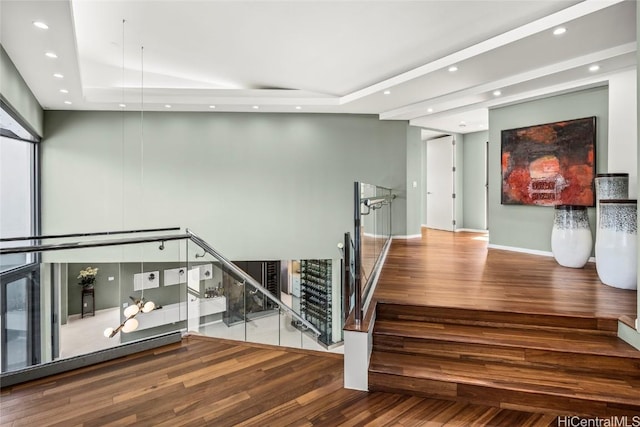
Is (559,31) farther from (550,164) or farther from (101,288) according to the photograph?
(101,288)

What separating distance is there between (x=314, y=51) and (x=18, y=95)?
4099mm

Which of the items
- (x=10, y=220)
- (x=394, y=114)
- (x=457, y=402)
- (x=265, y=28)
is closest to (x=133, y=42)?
(x=265, y=28)

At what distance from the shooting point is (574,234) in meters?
4.32

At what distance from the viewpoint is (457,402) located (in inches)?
86.3

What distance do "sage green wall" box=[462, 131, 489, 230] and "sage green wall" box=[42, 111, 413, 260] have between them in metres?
2.52

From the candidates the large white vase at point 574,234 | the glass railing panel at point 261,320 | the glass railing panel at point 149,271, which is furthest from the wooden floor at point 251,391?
the glass railing panel at point 149,271

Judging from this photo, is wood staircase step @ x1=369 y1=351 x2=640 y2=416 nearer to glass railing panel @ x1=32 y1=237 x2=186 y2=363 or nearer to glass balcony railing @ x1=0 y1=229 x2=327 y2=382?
glass balcony railing @ x1=0 y1=229 x2=327 y2=382

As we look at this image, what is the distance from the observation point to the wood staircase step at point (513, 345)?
2.30 m

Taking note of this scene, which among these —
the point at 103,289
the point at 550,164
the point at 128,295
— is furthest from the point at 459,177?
the point at 103,289

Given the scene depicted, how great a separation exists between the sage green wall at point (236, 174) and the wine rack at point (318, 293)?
79cm

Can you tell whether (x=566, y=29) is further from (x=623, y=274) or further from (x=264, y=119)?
(x=264, y=119)

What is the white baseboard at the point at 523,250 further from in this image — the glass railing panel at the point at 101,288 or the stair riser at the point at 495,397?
the glass railing panel at the point at 101,288

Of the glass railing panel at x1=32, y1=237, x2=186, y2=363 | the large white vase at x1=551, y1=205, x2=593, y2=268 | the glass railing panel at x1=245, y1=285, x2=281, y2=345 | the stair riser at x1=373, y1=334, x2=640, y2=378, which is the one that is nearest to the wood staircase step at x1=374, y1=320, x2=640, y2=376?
the stair riser at x1=373, y1=334, x2=640, y2=378

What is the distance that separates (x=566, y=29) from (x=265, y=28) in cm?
326
